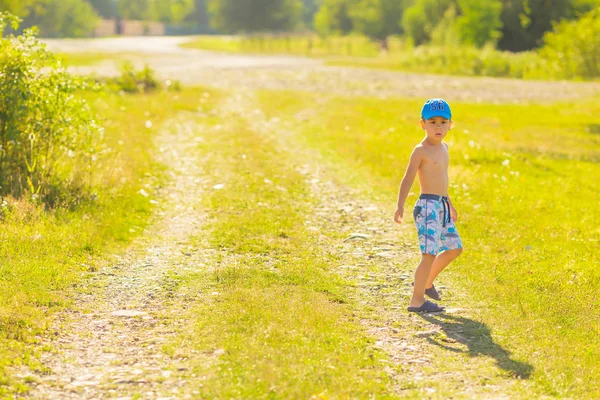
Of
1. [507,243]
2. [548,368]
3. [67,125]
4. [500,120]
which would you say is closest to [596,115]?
[500,120]

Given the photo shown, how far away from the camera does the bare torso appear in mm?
7168

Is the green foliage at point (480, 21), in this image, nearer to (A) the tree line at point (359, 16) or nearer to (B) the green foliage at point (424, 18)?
(A) the tree line at point (359, 16)

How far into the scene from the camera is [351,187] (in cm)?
1273

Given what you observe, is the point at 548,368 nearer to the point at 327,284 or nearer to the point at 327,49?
the point at 327,284

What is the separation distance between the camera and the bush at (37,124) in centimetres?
1055

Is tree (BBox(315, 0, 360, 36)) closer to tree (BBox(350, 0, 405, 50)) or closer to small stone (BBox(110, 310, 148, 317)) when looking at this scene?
tree (BBox(350, 0, 405, 50))

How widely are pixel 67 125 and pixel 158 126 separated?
685 centimetres

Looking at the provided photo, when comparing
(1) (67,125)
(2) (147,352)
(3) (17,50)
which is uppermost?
(3) (17,50)

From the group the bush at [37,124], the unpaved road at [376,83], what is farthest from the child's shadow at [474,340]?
the unpaved road at [376,83]

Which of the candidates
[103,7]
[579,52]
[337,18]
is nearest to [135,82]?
[579,52]

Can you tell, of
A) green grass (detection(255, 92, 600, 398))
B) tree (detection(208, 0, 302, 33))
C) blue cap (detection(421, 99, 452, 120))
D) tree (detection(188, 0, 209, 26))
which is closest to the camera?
green grass (detection(255, 92, 600, 398))

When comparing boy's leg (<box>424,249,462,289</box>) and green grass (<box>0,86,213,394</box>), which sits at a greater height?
boy's leg (<box>424,249,462,289</box>)

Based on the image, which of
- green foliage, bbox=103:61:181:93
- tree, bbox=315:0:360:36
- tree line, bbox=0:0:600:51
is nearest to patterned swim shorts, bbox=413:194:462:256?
green foliage, bbox=103:61:181:93

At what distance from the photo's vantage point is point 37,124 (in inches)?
433
